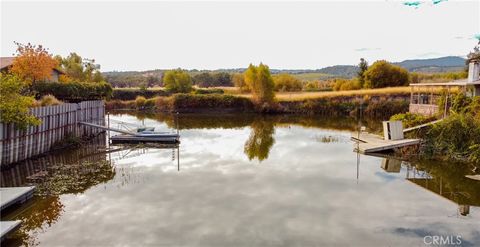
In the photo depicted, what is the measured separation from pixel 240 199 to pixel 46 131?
1509 centimetres

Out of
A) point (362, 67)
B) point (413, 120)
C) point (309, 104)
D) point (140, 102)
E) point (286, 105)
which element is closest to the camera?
point (413, 120)

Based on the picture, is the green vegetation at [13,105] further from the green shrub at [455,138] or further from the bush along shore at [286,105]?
the bush along shore at [286,105]

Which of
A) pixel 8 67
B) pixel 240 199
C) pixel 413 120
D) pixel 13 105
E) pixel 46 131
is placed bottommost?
pixel 240 199

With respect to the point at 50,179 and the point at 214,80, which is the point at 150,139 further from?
the point at 214,80

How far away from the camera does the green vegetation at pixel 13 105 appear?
67.6 feet

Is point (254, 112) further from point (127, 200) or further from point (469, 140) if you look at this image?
point (127, 200)

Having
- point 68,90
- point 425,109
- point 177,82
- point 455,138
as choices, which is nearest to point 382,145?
point 455,138

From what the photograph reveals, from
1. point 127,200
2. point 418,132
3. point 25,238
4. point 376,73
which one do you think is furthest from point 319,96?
point 25,238

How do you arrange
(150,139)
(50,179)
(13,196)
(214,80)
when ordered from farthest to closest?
(214,80), (150,139), (50,179), (13,196)

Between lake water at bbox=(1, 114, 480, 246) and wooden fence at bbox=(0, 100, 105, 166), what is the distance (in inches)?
36.8

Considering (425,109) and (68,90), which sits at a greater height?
(68,90)

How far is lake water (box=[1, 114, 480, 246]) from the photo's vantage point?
1327 centimetres

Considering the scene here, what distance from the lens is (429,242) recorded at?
12828 mm

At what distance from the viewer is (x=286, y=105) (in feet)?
199
